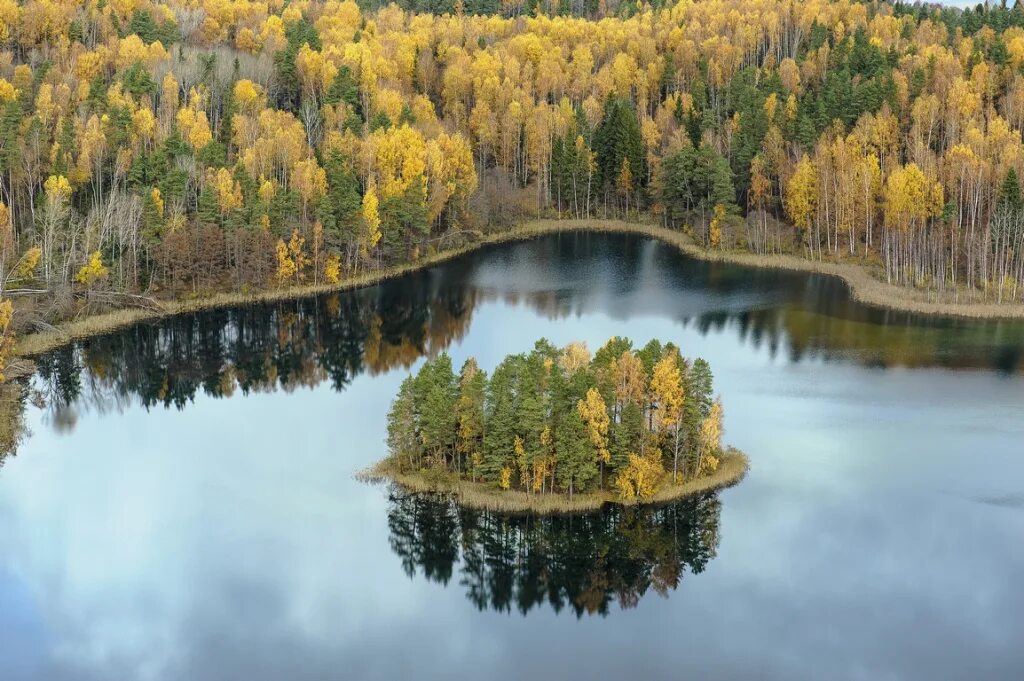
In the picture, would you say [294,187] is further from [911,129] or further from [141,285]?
[911,129]

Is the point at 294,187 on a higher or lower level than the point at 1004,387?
higher

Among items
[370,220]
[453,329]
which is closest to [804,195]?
[453,329]

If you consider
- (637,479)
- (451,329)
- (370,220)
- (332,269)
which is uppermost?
(370,220)

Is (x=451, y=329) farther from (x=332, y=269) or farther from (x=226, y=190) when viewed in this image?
(x=226, y=190)

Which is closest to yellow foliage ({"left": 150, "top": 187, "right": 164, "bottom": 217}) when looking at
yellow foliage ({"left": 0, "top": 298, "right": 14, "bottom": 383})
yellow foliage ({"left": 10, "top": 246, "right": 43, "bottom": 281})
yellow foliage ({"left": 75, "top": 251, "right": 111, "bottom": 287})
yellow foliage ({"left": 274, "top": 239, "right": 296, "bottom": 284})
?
yellow foliage ({"left": 75, "top": 251, "right": 111, "bottom": 287})

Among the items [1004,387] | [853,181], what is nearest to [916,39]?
[853,181]
